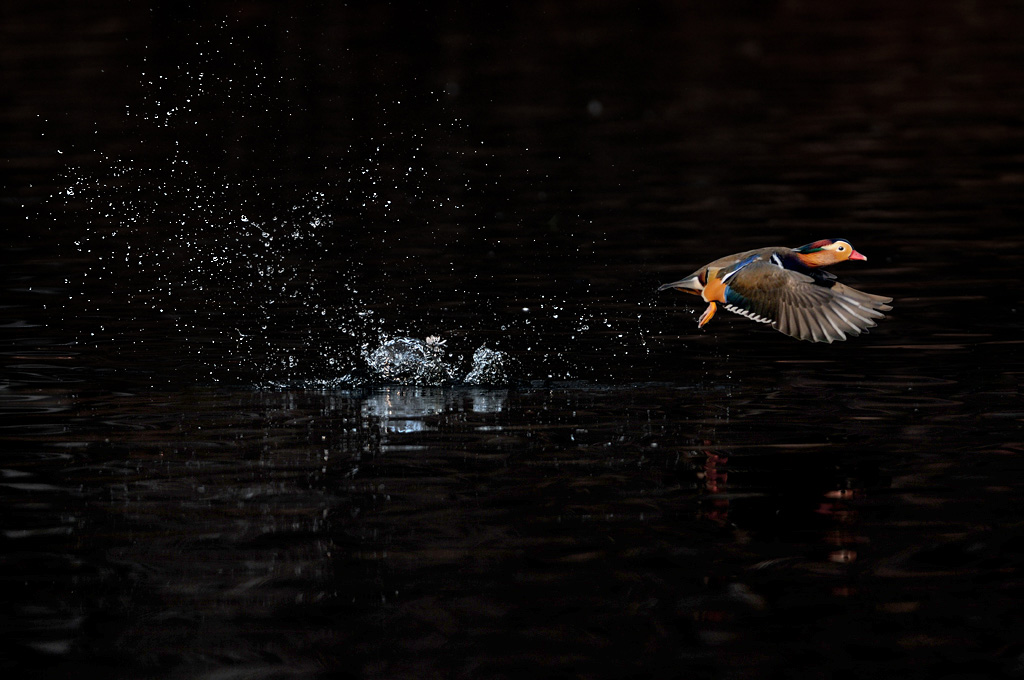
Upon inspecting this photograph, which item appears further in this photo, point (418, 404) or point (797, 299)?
point (418, 404)

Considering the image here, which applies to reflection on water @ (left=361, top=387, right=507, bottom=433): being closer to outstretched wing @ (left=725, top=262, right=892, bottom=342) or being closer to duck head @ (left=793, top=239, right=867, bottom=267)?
outstretched wing @ (left=725, top=262, right=892, bottom=342)

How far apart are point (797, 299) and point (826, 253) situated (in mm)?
362

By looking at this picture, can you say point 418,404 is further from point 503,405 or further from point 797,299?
point 797,299

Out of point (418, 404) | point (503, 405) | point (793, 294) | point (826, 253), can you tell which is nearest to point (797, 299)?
point (793, 294)

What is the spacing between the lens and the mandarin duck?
1035 cm

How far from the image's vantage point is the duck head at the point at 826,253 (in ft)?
33.2

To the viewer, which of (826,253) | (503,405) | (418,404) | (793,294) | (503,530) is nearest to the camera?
(503,530)

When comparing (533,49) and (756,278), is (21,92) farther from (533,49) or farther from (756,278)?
(756,278)

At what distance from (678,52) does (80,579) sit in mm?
34600

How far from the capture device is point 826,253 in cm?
1034

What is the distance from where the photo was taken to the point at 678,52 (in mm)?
41375

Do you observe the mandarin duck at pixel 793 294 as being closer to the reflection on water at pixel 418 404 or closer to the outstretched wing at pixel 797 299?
the outstretched wing at pixel 797 299

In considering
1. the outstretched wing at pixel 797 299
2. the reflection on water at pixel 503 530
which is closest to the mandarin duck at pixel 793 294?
the outstretched wing at pixel 797 299

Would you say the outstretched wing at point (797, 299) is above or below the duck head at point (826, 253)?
below
